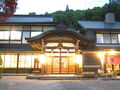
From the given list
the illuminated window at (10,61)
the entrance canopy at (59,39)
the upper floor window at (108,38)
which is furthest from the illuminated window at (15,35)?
the upper floor window at (108,38)

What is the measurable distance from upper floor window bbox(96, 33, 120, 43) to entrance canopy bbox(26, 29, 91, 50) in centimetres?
516

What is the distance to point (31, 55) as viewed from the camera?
23094mm

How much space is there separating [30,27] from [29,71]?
6799mm

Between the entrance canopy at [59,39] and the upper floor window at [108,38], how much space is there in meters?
5.16

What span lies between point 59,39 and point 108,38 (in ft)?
28.1

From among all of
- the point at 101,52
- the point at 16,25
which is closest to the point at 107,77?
the point at 101,52

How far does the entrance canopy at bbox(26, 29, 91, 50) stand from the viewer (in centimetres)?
1788

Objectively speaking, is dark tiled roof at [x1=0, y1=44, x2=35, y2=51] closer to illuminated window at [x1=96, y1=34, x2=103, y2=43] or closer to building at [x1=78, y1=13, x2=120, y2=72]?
building at [x1=78, y1=13, x2=120, y2=72]

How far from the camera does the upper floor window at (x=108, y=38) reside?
913 inches

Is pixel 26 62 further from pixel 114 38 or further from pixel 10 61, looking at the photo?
pixel 114 38

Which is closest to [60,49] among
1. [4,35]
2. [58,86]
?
[58,86]

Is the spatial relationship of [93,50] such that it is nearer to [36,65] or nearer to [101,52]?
[101,52]

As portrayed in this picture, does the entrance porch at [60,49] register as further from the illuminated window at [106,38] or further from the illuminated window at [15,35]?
the illuminated window at [106,38]

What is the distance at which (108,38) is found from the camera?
76.3ft
